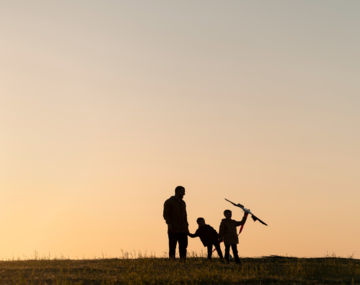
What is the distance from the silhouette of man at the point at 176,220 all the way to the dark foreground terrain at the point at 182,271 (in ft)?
2.55

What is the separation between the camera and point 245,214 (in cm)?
2625

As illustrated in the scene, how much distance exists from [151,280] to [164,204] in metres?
7.25

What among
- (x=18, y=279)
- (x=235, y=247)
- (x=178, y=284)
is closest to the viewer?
(x=178, y=284)

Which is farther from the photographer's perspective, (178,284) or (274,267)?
(274,267)

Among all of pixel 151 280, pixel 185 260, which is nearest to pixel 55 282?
pixel 151 280

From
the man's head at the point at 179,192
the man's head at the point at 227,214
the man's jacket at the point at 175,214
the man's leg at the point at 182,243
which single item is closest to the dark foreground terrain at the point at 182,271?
the man's leg at the point at 182,243

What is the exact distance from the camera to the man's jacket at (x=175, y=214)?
2625cm

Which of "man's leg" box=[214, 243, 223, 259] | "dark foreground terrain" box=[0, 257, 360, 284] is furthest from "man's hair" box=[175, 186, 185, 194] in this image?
"dark foreground terrain" box=[0, 257, 360, 284]

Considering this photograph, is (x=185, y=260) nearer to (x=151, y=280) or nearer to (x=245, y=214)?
(x=245, y=214)

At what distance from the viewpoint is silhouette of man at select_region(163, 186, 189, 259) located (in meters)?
26.2

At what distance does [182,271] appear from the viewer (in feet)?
70.6

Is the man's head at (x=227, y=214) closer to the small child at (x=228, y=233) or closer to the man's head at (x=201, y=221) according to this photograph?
the small child at (x=228, y=233)

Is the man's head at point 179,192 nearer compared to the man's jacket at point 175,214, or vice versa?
the man's head at point 179,192

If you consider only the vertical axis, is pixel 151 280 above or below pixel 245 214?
below
